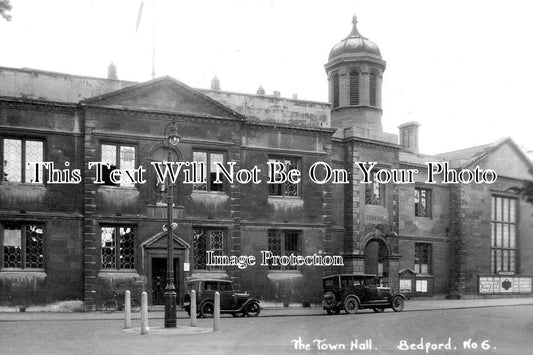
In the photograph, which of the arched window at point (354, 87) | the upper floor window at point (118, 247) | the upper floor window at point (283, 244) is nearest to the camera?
the upper floor window at point (118, 247)

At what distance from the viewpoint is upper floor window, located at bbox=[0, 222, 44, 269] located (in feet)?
86.7

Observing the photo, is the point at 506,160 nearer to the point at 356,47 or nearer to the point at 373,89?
the point at 373,89

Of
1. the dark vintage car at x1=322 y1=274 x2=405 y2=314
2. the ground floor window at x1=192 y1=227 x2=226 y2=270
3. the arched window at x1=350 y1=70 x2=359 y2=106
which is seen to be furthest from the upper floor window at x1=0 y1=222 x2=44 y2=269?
the arched window at x1=350 y1=70 x2=359 y2=106

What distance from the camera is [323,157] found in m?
32.2

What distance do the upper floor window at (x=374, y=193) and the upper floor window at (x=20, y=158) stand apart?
51.6ft

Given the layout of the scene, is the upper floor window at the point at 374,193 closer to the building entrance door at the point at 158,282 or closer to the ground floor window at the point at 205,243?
the ground floor window at the point at 205,243

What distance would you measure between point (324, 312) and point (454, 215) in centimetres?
1489

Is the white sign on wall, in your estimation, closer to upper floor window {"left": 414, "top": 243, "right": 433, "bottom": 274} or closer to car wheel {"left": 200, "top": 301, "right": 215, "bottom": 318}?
upper floor window {"left": 414, "top": 243, "right": 433, "bottom": 274}

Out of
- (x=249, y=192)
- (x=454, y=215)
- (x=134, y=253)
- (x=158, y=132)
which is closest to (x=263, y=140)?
(x=249, y=192)

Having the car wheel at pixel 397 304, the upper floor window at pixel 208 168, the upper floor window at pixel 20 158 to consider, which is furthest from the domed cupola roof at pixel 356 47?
the upper floor window at pixel 20 158

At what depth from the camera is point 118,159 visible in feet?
92.2

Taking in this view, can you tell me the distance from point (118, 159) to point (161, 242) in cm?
381

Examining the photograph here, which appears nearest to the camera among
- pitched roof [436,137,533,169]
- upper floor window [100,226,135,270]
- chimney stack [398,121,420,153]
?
upper floor window [100,226,135,270]

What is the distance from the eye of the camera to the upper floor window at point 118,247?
2772cm
